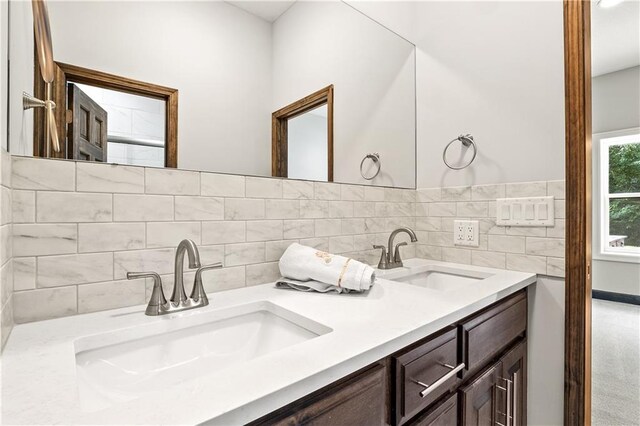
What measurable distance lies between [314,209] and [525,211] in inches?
33.6

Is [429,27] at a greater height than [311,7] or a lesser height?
greater

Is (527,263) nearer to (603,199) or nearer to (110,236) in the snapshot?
(110,236)

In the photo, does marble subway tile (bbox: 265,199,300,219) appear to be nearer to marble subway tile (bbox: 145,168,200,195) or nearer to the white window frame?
marble subway tile (bbox: 145,168,200,195)

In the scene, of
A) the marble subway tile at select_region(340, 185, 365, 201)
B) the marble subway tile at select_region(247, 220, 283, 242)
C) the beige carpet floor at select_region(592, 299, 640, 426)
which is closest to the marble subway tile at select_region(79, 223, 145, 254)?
the marble subway tile at select_region(247, 220, 283, 242)

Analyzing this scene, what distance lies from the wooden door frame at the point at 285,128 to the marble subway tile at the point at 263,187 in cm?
4

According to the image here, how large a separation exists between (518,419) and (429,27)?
182 centimetres

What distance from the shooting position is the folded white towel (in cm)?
94

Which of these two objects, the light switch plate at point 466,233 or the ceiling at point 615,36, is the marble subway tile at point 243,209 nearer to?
the light switch plate at point 466,233

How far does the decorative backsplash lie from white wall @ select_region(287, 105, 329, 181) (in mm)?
57

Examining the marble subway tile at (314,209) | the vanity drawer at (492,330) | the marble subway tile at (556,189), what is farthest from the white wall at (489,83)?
the marble subway tile at (314,209)

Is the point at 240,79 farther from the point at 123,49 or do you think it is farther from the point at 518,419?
the point at 518,419

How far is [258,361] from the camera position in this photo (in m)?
0.51

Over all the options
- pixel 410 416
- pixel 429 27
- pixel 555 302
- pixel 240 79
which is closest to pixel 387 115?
pixel 429 27

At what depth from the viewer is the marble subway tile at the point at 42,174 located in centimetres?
69
